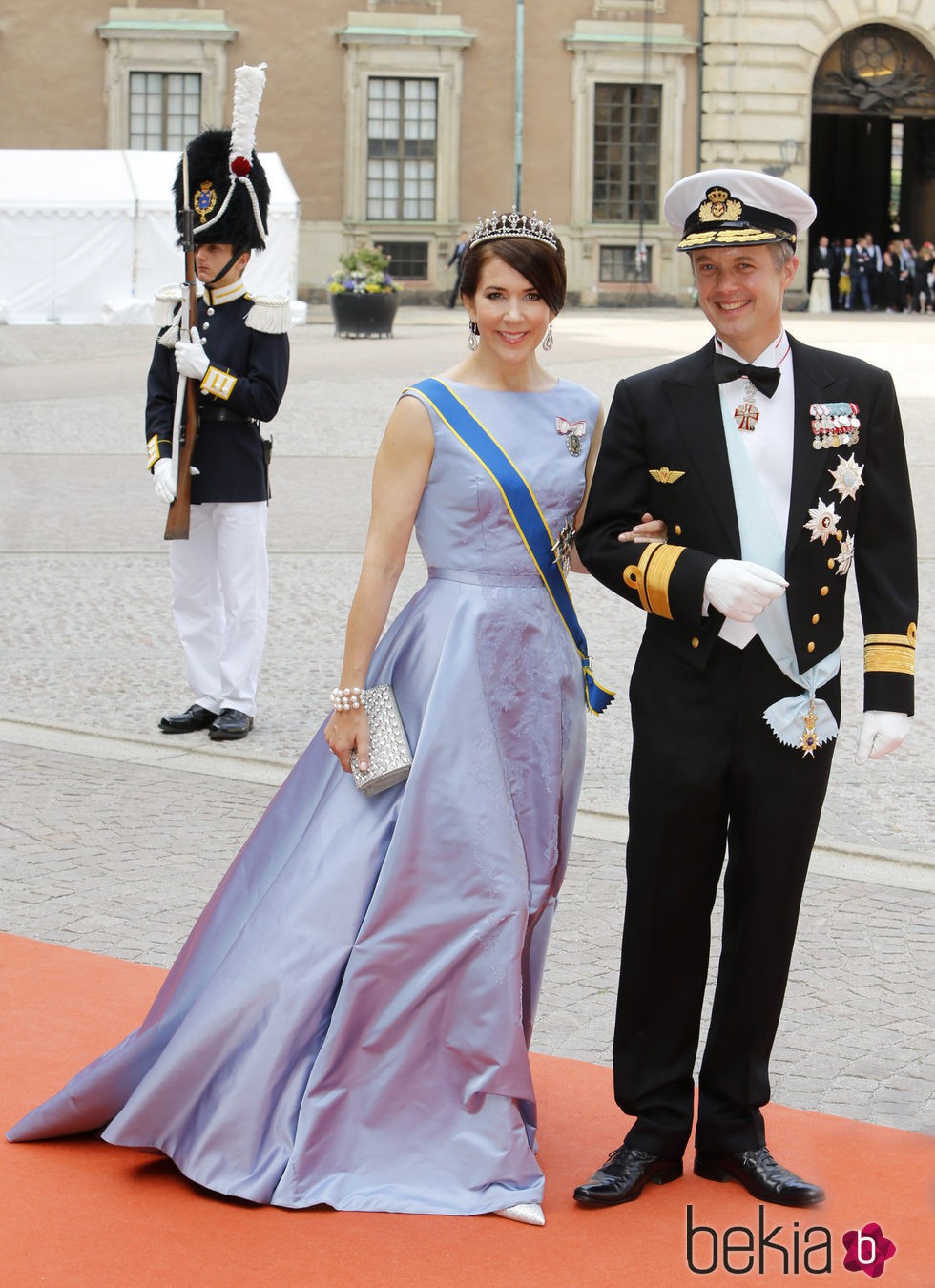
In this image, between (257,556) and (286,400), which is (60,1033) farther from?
(286,400)

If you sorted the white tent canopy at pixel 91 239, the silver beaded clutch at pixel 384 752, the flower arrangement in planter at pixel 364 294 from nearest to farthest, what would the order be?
the silver beaded clutch at pixel 384 752
the flower arrangement in planter at pixel 364 294
the white tent canopy at pixel 91 239

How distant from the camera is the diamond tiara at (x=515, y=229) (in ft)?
11.3

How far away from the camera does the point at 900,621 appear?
10.8ft

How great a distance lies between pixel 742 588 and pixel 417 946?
88 cm

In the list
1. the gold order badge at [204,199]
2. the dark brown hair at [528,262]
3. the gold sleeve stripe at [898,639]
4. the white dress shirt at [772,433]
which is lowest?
the gold sleeve stripe at [898,639]

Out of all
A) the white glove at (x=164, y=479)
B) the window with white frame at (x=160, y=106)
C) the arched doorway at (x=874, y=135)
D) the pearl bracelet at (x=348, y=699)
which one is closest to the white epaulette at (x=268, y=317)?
the white glove at (x=164, y=479)

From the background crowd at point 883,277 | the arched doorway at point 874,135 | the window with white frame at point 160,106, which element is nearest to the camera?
the window with white frame at point 160,106

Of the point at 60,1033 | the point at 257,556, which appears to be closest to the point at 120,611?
the point at 257,556

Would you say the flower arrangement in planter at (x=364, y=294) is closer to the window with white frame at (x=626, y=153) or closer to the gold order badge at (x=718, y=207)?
the window with white frame at (x=626, y=153)

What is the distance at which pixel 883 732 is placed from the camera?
10.6ft

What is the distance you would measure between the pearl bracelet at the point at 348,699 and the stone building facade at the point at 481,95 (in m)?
31.0

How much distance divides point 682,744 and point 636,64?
108 feet

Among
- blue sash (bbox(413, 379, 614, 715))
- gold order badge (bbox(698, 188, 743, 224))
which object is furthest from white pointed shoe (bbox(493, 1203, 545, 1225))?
gold order badge (bbox(698, 188, 743, 224))

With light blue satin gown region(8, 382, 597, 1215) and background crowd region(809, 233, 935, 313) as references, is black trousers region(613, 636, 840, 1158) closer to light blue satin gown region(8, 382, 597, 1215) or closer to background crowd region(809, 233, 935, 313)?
light blue satin gown region(8, 382, 597, 1215)
